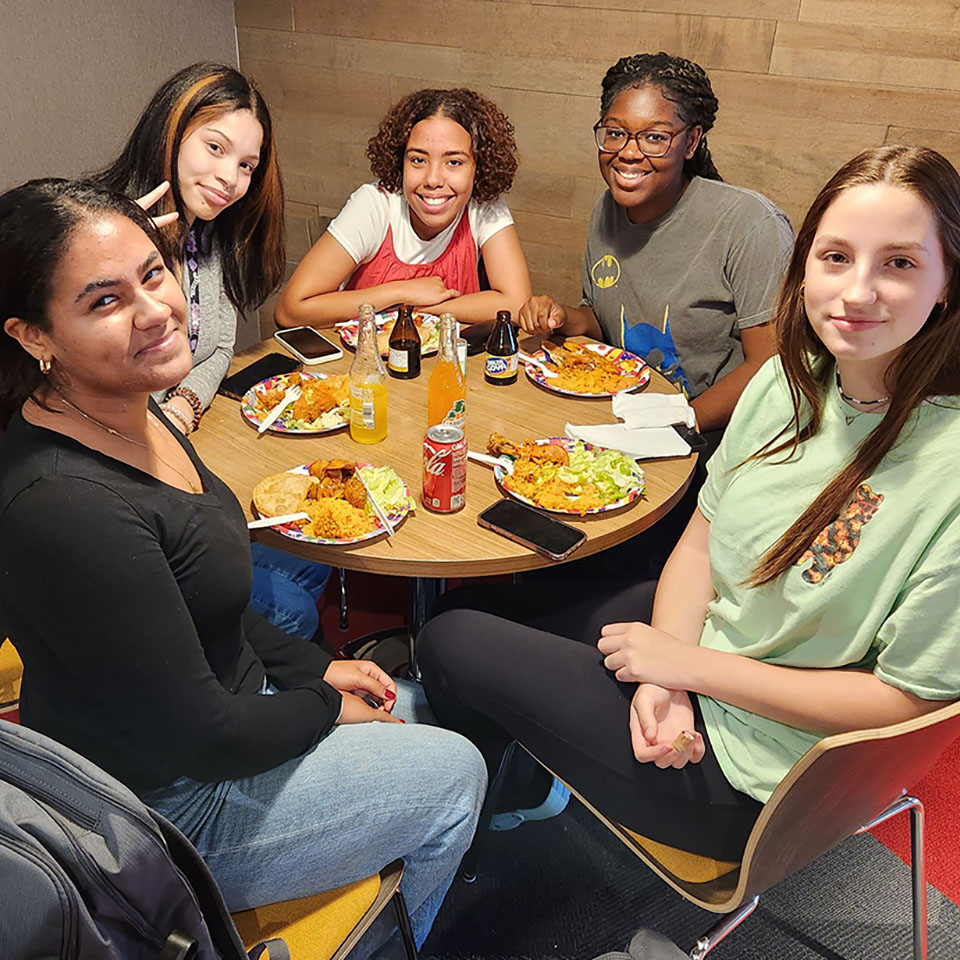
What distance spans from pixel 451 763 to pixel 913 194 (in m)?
1.00

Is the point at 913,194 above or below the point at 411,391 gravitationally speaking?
above

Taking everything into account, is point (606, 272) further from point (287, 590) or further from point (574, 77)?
point (287, 590)

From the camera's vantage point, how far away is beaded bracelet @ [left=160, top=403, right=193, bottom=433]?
5.87ft

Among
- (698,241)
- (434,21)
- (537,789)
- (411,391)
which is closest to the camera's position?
(537,789)

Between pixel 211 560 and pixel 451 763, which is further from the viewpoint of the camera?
pixel 451 763

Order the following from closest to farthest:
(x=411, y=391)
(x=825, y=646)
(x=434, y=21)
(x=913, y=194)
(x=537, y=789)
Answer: (x=913, y=194) → (x=825, y=646) → (x=537, y=789) → (x=411, y=391) → (x=434, y=21)

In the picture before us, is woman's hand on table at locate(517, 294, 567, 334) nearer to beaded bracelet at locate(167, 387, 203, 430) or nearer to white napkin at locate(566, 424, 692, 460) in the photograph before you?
white napkin at locate(566, 424, 692, 460)

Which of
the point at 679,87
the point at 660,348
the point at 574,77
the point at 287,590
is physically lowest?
the point at 287,590

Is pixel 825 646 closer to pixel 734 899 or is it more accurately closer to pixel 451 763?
pixel 734 899

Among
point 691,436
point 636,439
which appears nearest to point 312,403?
point 636,439

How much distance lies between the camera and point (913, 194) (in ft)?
3.68

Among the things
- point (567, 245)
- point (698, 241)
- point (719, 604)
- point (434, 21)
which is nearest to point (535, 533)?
point (719, 604)

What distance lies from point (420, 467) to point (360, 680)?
455 mm

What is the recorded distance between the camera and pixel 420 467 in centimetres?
174
